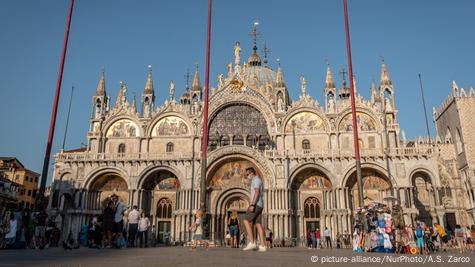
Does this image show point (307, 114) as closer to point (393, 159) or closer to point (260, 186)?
point (393, 159)

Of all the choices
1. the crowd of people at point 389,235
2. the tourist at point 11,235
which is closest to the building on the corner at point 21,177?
the tourist at point 11,235

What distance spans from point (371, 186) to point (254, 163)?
9314 millimetres

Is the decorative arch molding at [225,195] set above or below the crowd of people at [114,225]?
above

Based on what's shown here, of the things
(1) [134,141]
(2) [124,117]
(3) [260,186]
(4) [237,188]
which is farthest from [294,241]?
(3) [260,186]

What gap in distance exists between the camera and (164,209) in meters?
32.3

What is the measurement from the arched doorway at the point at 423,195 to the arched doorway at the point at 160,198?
19031 mm

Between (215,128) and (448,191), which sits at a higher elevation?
(215,128)

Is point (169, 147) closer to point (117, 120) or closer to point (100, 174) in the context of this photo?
point (117, 120)

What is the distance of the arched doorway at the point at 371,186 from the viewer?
99.2 feet

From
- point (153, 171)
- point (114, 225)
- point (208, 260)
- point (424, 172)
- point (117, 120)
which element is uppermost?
point (117, 120)

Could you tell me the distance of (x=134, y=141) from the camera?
111ft

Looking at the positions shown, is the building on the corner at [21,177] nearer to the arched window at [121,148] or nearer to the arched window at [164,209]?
the arched window at [121,148]

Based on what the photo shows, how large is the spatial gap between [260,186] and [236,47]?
28993 mm

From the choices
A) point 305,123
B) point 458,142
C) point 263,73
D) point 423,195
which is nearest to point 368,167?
point 305,123
